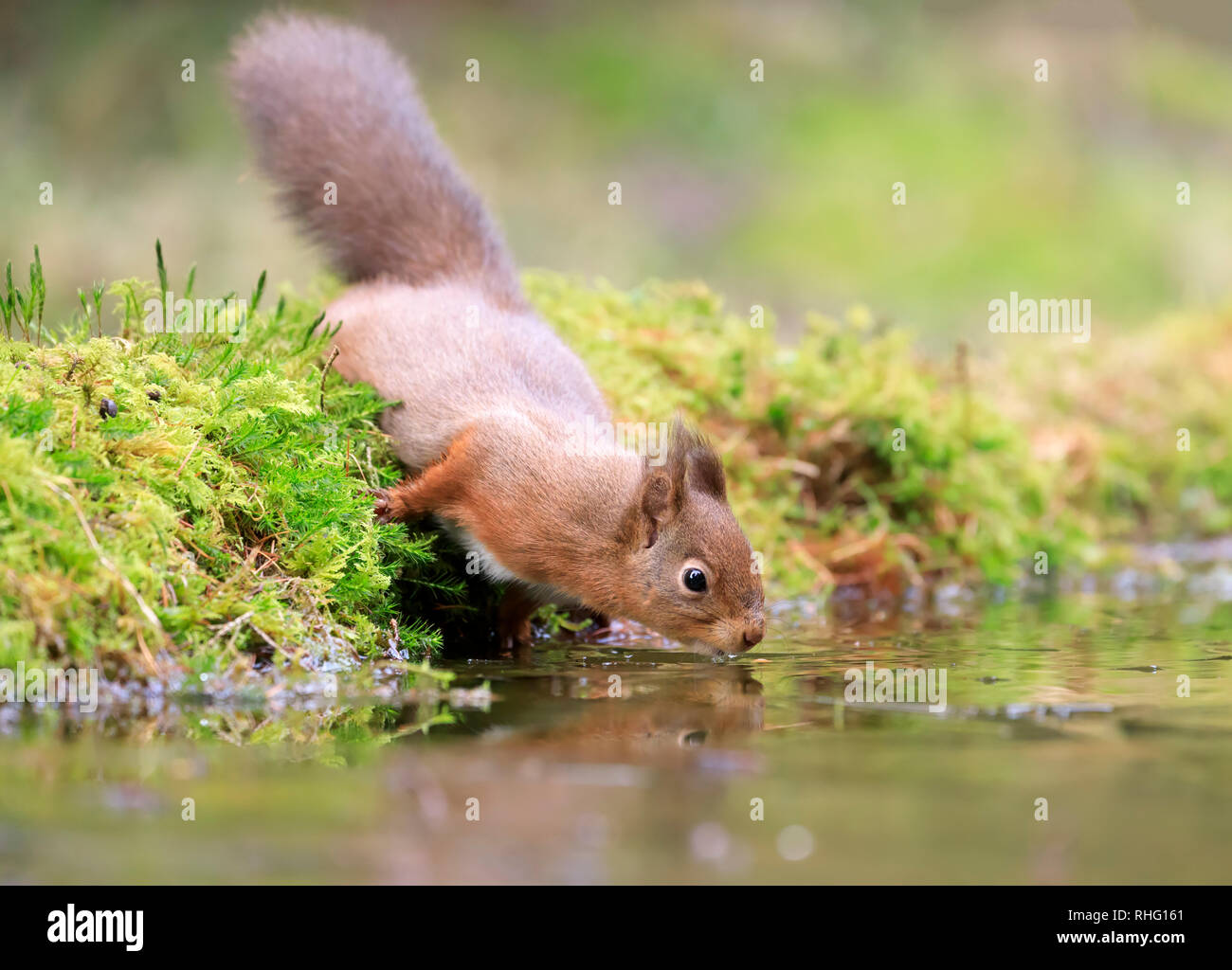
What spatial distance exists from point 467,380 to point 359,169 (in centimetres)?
180

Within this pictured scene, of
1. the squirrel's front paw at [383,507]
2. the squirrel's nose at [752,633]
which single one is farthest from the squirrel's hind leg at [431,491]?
the squirrel's nose at [752,633]

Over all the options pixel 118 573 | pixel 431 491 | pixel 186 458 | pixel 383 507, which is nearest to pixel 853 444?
pixel 431 491

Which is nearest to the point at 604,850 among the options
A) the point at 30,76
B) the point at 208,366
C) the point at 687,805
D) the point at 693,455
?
the point at 687,805

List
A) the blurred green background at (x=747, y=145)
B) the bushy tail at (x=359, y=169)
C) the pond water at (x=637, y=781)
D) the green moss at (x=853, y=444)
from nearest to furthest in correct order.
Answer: the pond water at (x=637, y=781)
the bushy tail at (x=359, y=169)
the green moss at (x=853, y=444)
the blurred green background at (x=747, y=145)

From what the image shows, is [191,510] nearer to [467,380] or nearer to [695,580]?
[467,380]

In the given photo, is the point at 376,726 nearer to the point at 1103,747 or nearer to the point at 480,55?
the point at 1103,747

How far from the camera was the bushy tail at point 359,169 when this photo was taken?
7.65m

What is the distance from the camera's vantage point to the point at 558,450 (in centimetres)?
618

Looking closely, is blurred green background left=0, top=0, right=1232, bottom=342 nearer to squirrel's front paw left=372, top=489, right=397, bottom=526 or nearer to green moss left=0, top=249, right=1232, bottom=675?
green moss left=0, top=249, right=1232, bottom=675

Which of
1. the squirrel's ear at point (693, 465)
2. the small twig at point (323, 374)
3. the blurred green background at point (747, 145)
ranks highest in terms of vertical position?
the blurred green background at point (747, 145)

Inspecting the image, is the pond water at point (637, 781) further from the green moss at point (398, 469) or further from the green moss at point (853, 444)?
the green moss at point (853, 444)

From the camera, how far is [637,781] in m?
3.95

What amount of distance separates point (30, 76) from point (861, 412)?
570 inches

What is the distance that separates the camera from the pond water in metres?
3.32
